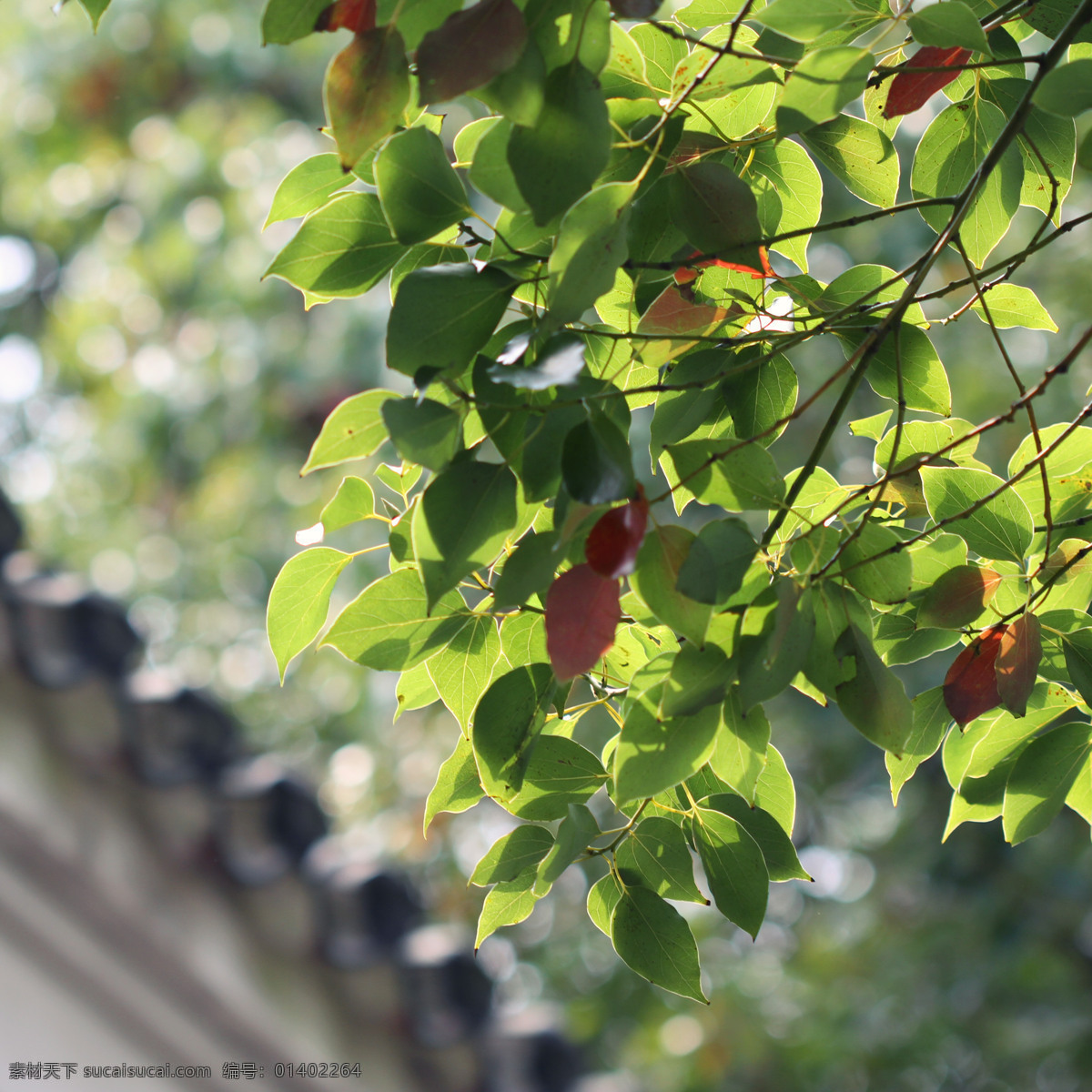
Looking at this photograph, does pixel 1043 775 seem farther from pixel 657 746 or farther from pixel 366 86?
pixel 366 86

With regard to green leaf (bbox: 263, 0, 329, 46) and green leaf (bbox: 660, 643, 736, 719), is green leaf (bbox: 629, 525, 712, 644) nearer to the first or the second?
green leaf (bbox: 660, 643, 736, 719)

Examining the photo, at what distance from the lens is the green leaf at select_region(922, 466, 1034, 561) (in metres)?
0.41

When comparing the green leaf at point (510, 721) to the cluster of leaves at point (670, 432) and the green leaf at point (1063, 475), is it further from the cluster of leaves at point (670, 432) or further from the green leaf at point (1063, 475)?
the green leaf at point (1063, 475)

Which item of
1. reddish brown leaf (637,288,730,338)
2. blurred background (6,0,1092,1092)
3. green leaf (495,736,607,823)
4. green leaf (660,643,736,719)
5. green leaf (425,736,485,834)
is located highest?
reddish brown leaf (637,288,730,338)

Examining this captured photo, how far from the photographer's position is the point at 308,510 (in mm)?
2658

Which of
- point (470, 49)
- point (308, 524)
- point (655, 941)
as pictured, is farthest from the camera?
point (308, 524)

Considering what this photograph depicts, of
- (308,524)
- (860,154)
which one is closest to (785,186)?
(860,154)

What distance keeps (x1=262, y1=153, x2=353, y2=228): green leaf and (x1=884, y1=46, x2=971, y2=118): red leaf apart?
219 mm

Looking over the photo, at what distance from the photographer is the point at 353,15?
0.30m

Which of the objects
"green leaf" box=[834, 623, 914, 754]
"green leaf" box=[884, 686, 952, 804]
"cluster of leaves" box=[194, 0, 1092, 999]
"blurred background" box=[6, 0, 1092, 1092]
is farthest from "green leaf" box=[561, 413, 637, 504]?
"blurred background" box=[6, 0, 1092, 1092]

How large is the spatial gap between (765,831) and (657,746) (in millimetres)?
95

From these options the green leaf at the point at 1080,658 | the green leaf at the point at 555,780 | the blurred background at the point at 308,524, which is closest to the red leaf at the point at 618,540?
the green leaf at the point at 555,780

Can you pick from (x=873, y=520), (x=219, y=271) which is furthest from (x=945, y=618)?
(x=219, y=271)

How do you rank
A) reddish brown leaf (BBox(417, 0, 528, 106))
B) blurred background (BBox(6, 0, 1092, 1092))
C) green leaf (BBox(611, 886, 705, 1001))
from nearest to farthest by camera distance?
reddish brown leaf (BBox(417, 0, 528, 106)), green leaf (BBox(611, 886, 705, 1001)), blurred background (BBox(6, 0, 1092, 1092))
